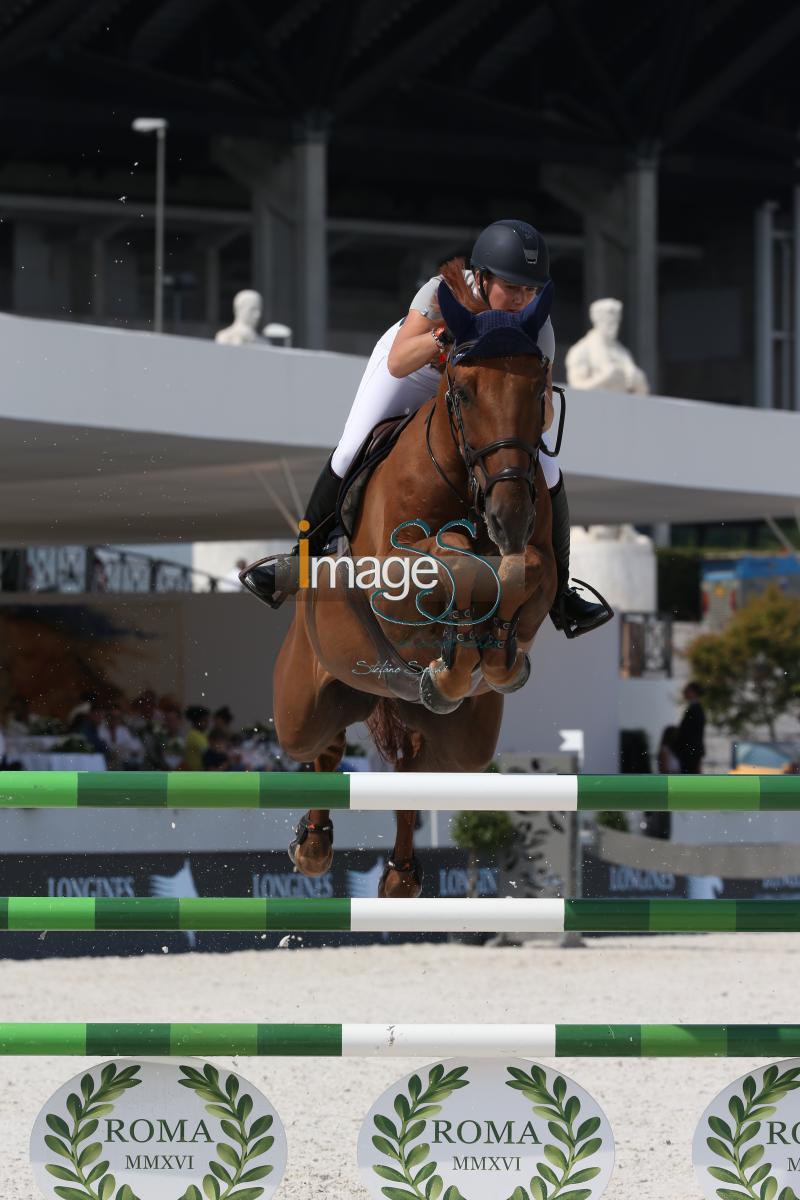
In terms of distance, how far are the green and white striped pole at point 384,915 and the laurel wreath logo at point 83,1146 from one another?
1.09 feet

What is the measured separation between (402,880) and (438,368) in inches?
49.5

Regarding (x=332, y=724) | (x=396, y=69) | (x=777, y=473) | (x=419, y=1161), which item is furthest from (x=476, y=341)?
(x=396, y=69)

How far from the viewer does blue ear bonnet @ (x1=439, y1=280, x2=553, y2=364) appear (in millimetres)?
3732

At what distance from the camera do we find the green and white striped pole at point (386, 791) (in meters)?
3.61

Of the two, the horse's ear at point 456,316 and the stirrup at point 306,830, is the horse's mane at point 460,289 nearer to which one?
the horse's ear at point 456,316

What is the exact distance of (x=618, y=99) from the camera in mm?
28672

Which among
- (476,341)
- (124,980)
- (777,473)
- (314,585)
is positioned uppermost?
(777,473)

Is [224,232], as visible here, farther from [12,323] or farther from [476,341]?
[476,341]

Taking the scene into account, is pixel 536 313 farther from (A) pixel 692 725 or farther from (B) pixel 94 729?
(B) pixel 94 729

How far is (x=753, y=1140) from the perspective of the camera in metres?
3.72

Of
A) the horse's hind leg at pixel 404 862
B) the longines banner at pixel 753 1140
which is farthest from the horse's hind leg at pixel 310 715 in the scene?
the longines banner at pixel 753 1140

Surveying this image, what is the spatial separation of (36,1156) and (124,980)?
20.6 ft

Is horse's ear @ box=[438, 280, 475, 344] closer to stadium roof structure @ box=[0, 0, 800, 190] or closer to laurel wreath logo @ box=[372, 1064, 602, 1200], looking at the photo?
laurel wreath logo @ box=[372, 1064, 602, 1200]

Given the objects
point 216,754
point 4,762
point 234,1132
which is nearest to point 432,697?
point 234,1132
